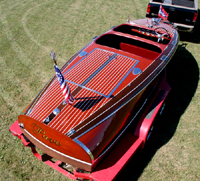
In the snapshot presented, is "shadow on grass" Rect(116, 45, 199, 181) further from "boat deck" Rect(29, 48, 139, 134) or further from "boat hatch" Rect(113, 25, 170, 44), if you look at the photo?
"boat deck" Rect(29, 48, 139, 134)

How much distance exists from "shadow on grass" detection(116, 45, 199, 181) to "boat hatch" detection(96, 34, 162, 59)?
50.3 inches

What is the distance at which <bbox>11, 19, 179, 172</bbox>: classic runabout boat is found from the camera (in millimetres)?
2779

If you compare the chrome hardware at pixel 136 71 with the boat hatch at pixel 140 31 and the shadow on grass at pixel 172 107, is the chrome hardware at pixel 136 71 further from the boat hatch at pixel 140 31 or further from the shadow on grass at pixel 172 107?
the boat hatch at pixel 140 31

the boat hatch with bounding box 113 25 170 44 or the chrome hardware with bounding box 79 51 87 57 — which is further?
the boat hatch with bounding box 113 25 170 44

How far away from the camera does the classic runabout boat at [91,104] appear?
2.78 meters

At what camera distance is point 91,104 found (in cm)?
328

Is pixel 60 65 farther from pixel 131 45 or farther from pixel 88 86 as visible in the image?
pixel 88 86

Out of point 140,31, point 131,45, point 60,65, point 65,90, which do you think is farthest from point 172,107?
point 60,65

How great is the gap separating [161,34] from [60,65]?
3.20 meters

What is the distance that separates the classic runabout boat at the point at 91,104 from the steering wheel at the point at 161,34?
44 cm

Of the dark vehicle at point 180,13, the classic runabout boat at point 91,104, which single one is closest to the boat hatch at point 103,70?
the classic runabout boat at point 91,104

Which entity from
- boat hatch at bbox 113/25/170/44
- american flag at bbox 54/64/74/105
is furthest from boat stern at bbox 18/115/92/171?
boat hatch at bbox 113/25/170/44

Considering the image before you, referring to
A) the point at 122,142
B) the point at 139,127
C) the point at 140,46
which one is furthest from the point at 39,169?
the point at 140,46

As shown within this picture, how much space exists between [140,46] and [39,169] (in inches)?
151
